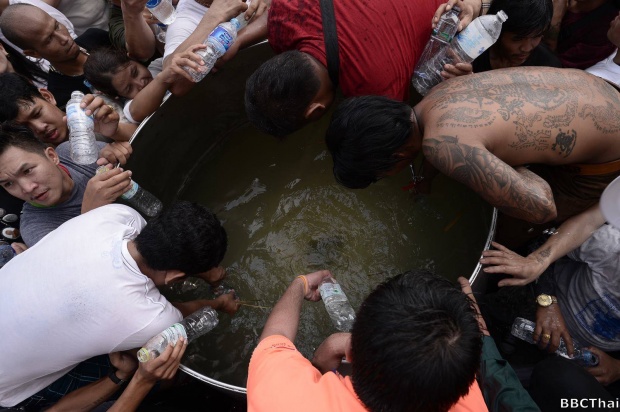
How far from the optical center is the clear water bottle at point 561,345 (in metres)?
1.96

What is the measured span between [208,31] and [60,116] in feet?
3.37

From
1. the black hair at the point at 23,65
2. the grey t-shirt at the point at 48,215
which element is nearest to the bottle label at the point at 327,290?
the grey t-shirt at the point at 48,215

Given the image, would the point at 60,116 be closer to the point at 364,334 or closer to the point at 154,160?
the point at 154,160

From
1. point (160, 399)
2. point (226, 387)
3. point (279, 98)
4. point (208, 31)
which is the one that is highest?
point (208, 31)

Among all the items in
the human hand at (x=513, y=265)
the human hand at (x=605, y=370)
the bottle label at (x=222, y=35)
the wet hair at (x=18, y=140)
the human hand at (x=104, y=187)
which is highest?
the bottle label at (x=222, y=35)

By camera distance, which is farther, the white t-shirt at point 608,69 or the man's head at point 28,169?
the white t-shirt at point 608,69

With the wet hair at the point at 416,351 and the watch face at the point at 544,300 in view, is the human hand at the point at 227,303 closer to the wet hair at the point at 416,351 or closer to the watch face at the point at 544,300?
the wet hair at the point at 416,351

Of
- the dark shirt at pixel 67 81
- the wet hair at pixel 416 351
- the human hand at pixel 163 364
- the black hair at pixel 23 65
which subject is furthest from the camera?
the black hair at pixel 23 65

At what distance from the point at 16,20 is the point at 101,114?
41.2 inches

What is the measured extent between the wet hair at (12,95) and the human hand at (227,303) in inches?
59.2

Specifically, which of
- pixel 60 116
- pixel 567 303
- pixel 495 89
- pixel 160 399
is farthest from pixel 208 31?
pixel 567 303

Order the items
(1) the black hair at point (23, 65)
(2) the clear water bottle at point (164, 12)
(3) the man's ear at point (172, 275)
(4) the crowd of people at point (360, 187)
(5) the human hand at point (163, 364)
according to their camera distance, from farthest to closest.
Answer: (1) the black hair at point (23, 65)
(2) the clear water bottle at point (164, 12)
(3) the man's ear at point (172, 275)
(5) the human hand at point (163, 364)
(4) the crowd of people at point (360, 187)

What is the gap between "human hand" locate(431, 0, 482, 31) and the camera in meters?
1.96

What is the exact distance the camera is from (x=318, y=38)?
1.91 metres
